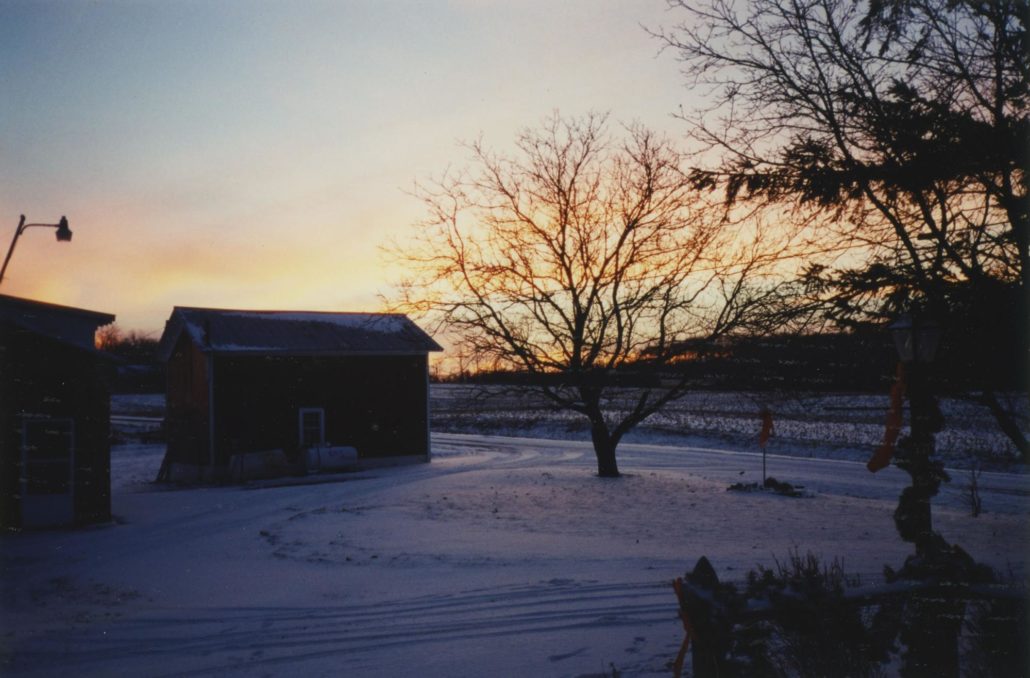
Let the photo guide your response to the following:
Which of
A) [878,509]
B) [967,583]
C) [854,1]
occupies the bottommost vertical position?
[878,509]

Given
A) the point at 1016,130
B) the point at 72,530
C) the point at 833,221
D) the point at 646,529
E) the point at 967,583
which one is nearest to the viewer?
the point at 967,583

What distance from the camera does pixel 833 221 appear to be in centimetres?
750

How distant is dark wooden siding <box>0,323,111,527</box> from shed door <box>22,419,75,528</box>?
4.4 inches

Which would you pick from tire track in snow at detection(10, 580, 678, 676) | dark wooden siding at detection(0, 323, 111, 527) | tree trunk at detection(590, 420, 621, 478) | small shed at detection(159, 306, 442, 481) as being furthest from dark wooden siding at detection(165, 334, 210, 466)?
tire track in snow at detection(10, 580, 678, 676)

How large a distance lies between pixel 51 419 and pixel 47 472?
1065 millimetres

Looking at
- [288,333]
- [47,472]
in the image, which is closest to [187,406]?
[288,333]

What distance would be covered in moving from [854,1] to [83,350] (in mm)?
14715

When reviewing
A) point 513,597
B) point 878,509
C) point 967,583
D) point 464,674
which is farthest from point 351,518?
point 967,583

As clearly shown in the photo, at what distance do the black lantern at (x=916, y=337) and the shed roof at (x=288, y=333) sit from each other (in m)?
19.6

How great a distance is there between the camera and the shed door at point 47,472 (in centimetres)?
1535

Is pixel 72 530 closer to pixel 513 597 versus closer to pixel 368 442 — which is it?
pixel 513 597

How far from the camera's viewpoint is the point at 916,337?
22.3 ft

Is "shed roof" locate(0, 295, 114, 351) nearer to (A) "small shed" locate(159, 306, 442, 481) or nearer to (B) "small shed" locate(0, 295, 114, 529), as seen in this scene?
(B) "small shed" locate(0, 295, 114, 529)

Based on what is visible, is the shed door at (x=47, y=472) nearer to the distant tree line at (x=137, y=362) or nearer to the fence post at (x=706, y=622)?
the fence post at (x=706, y=622)
